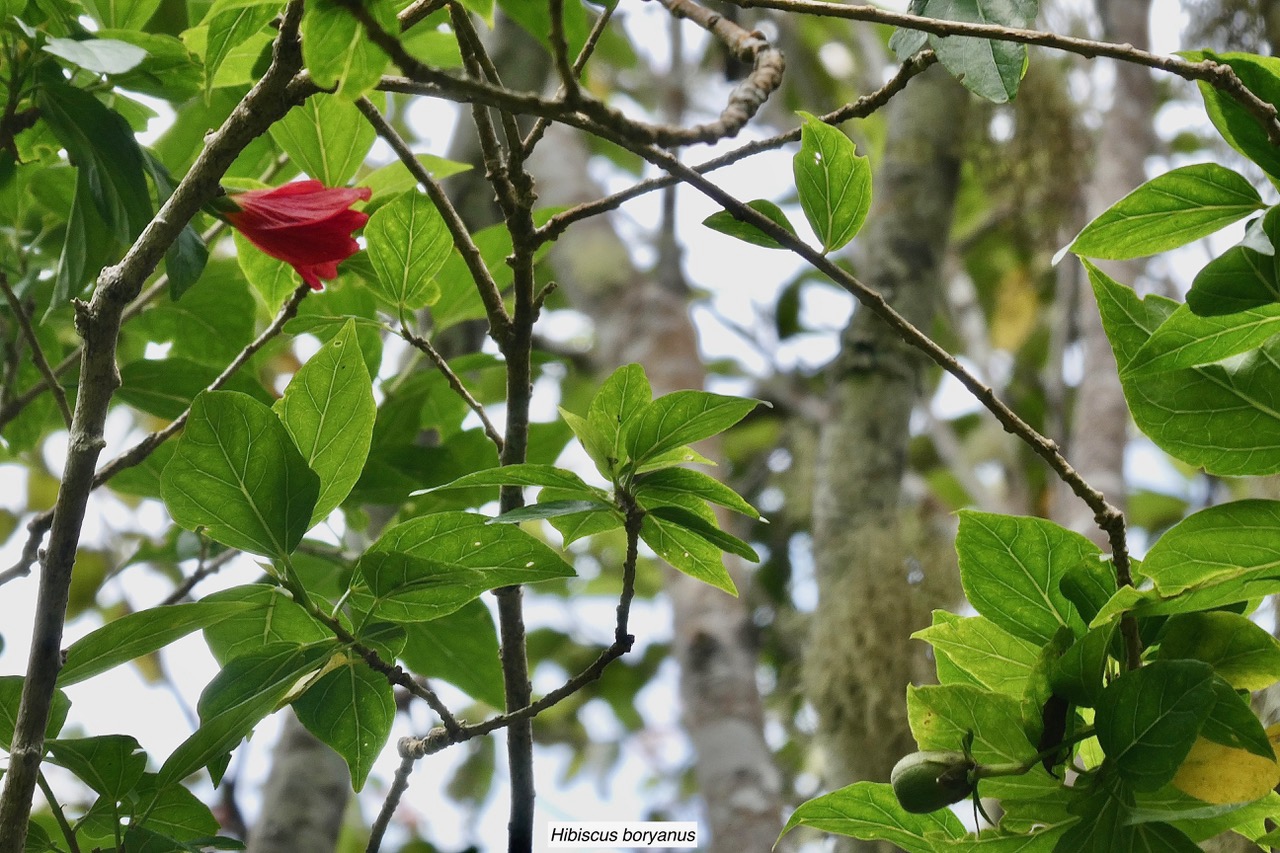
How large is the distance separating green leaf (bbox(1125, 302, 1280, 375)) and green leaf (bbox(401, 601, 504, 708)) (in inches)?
20.6

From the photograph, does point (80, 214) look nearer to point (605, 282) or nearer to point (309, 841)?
point (309, 841)

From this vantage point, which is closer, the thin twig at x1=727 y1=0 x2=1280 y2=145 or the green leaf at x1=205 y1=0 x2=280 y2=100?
the thin twig at x1=727 y1=0 x2=1280 y2=145

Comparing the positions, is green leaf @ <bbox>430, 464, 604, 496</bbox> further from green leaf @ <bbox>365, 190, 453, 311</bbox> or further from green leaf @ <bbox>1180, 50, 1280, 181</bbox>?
green leaf @ <bbox>1180, 50, 1280, 181</bbox>

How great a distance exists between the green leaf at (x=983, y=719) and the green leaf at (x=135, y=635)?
0.35 m

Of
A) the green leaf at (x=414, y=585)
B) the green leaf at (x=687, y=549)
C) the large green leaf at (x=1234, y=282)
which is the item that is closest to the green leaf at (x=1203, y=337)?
the large green leaf at (x=1234, y=282)

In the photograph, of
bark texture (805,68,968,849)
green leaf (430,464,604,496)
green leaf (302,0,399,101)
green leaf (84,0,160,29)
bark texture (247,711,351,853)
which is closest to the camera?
green leaf (302,0,399,101)

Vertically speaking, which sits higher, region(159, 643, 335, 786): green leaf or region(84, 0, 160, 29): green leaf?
region(84, 0, 160, 29): green leaf

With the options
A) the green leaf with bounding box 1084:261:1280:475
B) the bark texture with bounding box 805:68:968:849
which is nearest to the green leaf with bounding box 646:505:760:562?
the green leaf with bounding box 1084:261:1280:475

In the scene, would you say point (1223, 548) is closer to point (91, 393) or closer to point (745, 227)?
point (745, 227)

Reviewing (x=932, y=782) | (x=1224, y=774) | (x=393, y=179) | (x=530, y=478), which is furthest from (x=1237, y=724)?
(x=393, y=179)

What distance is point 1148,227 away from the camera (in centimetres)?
55

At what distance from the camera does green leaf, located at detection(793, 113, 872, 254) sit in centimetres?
58

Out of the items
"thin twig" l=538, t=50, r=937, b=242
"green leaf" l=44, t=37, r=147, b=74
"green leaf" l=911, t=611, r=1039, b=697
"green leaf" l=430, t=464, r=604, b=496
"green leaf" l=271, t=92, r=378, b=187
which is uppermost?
"green leaf" l=271, t=92, r=378, b=187

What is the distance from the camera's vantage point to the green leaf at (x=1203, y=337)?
517 millimetres
